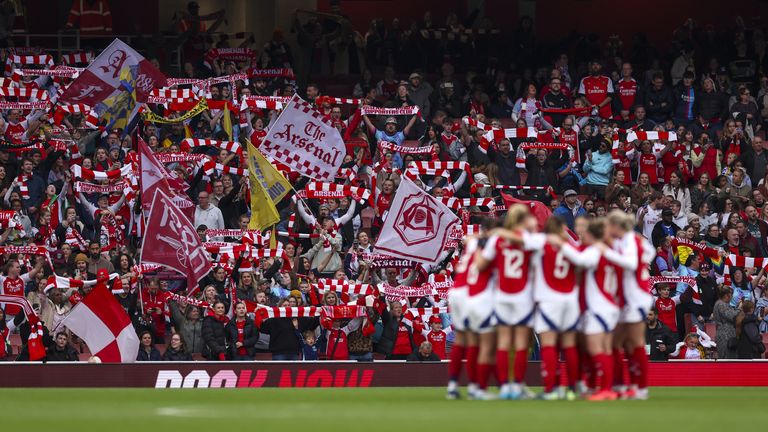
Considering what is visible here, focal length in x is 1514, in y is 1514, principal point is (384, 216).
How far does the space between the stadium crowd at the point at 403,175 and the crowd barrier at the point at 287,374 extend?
1.38 metres

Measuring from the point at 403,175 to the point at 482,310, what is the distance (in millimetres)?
10907

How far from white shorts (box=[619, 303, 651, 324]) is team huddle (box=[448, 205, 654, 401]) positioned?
0.03ft

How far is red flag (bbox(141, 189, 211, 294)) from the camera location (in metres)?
23.7

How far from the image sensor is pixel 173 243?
77.8ft

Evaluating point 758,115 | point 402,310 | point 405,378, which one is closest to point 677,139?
point 758,115

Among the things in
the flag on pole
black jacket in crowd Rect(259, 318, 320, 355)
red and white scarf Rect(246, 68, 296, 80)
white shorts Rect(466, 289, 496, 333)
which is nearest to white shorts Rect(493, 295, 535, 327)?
white shorts Rect(466, 289, 496, 333)

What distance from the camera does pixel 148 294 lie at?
79.9 feet

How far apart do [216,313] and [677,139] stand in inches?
440

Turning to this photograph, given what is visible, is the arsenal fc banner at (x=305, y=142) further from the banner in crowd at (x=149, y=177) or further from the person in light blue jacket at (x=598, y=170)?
the person in light blue jacket at (x=598, y=170)

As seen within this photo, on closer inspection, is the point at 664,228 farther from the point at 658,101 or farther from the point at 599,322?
the point at 599,322

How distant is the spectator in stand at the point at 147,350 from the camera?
2309cm

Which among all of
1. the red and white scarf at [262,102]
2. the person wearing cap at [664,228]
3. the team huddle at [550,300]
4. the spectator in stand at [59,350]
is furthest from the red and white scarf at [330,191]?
the team huddle at [550,300]

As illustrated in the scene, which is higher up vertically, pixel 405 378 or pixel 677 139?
pixel 677 139

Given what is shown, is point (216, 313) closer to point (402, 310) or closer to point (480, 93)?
point (402, 310)
